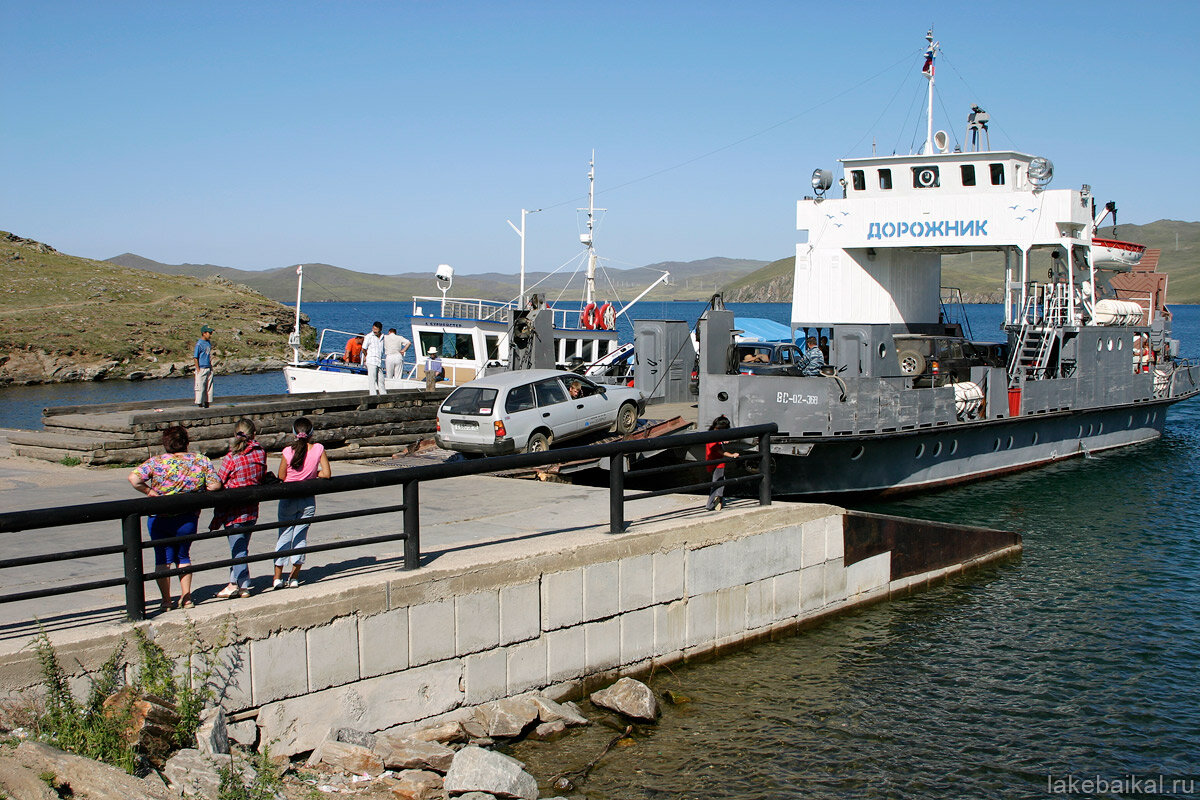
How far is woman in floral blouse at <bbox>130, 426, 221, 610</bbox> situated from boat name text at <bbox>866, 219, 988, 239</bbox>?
65.9 feet

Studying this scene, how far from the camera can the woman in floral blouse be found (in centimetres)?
721

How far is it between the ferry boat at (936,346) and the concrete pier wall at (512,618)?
6.56m

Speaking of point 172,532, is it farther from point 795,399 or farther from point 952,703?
point 795,399

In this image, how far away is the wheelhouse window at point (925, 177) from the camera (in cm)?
2436

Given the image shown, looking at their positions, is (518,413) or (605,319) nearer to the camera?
(518,413)

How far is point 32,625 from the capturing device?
653 centimetres

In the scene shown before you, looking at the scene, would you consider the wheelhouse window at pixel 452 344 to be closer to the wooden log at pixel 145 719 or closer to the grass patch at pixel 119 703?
the grass patch at pixel 119 703

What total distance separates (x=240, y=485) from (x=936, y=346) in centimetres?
1755

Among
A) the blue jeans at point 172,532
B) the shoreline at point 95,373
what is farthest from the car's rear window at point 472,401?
the shoreline at point 95,373

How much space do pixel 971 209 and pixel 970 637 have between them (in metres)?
15.1

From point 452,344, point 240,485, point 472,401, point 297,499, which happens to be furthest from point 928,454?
point 240,485

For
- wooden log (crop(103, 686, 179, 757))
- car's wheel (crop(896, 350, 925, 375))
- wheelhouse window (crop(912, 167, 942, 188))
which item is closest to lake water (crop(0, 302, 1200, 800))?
wooden log (crop(103, 686, 179, 757))

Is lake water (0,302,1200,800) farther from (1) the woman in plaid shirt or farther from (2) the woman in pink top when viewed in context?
(1) the woman in plaid shirt

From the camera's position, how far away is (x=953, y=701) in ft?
31.7
